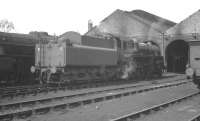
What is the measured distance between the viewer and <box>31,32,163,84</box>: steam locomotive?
14016mm

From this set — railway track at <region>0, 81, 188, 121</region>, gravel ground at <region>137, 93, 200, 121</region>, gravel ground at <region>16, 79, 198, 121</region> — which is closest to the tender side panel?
railway track at <region>0, 81, 188, 121</region>

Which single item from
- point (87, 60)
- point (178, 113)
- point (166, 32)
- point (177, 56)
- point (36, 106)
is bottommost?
point (178, 113)

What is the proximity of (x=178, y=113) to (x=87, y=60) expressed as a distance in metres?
8.20

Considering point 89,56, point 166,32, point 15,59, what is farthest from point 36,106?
point 166,32

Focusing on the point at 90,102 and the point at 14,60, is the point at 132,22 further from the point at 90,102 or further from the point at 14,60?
the point at 90,102

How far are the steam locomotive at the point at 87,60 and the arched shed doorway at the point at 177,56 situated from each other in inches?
640

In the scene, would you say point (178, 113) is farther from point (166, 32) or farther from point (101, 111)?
point (166, 32)

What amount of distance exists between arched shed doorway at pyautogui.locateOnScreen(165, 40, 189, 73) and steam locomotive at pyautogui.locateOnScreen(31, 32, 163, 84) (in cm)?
1626

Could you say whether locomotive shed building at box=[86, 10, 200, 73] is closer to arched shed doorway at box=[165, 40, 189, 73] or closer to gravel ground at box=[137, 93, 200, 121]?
arched shed doorway at box=[165, 40, 189, 73]

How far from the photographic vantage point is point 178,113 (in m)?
7.82

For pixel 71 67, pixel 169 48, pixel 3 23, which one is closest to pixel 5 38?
pixel 71 67

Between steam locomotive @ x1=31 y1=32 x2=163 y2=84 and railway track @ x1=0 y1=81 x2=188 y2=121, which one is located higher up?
steam locomotive @ x1=31 y1=32 x2=163 y2=84

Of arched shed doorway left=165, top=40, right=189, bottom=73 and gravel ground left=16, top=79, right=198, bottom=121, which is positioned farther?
arched shed doorway left=165, top=40, right=189, bottom=73

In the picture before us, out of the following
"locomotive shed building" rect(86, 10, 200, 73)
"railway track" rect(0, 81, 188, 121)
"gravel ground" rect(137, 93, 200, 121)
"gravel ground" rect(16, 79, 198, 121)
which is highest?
"locomotive shed building" rect(86, 10, 200, 73)
